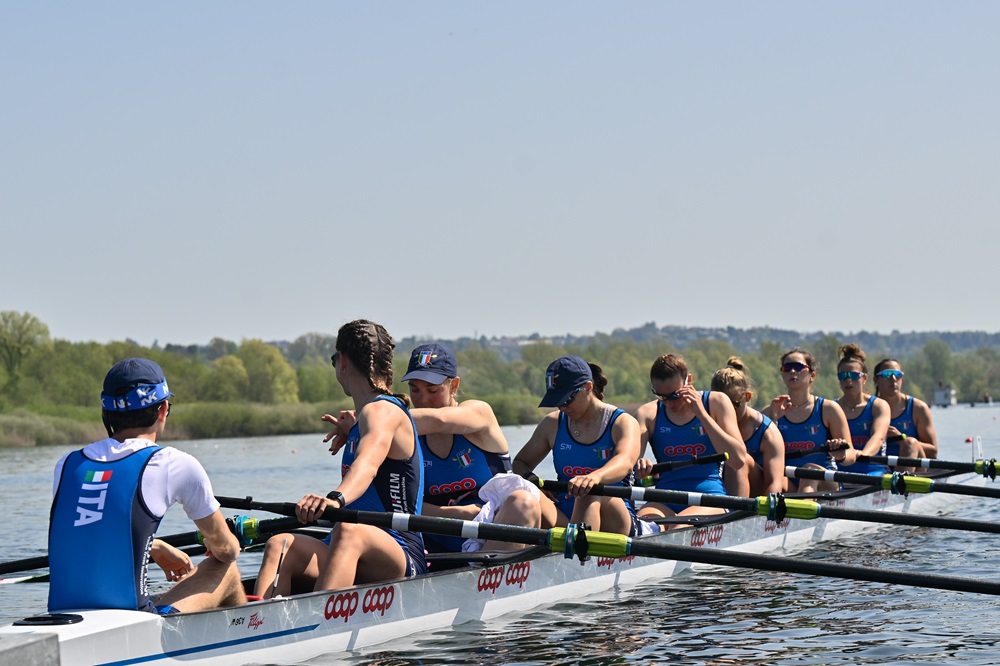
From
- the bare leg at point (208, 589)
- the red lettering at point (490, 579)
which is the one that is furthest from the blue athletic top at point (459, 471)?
the bare leg at point (208, 589)

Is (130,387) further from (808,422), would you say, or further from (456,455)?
(808,422)

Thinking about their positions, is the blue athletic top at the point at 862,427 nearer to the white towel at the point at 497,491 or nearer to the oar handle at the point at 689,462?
the oar handle at the point at 689,462

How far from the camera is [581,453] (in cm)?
878

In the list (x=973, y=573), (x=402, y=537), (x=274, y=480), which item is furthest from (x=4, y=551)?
(x=274, y=480)

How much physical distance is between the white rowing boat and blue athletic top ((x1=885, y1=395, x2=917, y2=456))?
5.54 metres

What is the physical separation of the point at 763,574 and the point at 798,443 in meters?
3.04

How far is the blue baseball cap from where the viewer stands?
5.11m

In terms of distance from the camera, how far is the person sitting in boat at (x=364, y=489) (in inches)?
244

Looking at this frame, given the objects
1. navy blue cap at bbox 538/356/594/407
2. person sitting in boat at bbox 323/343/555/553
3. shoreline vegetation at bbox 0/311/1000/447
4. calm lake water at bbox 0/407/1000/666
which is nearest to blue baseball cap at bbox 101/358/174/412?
calm lake water at bbox 0/407/1000/666

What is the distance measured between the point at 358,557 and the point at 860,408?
871 cm

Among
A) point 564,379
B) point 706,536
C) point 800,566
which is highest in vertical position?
point 564,379

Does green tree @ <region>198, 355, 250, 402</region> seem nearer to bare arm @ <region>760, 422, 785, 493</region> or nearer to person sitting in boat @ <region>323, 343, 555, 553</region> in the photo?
bare arm @ <region>760, 422, 785, 493</region>

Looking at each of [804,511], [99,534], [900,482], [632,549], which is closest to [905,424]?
[900,482]

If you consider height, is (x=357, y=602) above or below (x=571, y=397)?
below
